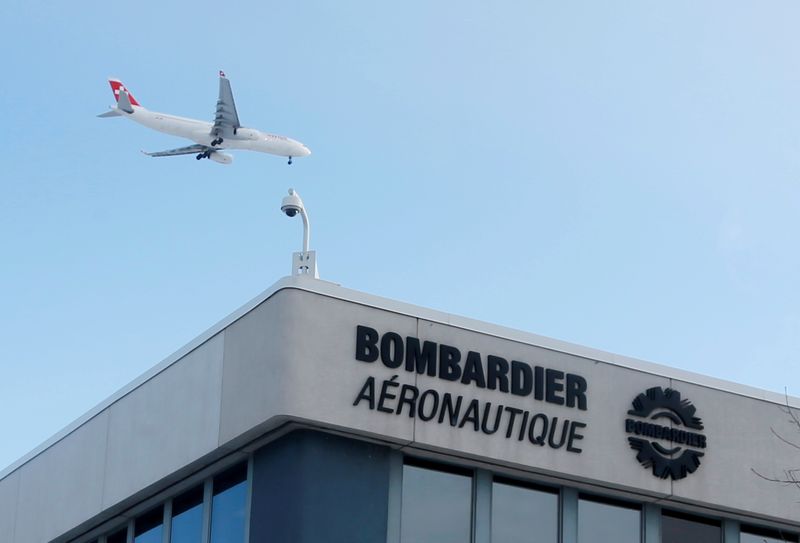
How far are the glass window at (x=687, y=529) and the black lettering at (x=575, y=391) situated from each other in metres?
2.09

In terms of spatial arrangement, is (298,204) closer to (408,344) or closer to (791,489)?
(408,344)

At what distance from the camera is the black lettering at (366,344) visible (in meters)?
16.6

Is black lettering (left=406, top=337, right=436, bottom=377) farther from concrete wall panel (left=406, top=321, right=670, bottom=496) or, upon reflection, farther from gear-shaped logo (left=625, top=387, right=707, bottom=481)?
gear-shaped logo (left=625, top=387, right=707, bottom=481)

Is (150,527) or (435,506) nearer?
(435,506)

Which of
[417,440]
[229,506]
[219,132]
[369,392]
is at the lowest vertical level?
[229,506]

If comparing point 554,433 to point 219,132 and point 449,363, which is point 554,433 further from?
point 219,132

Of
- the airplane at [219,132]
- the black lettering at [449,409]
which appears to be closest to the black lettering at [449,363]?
the black lettering at [449,409]

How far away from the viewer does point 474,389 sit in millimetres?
17109

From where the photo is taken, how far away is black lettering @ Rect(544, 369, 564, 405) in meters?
17.6

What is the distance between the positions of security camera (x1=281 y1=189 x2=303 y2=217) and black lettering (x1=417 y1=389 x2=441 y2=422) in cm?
288

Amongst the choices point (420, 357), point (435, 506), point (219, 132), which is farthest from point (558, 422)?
point (219, 132)

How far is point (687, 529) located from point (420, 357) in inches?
182

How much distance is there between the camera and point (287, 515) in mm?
15984

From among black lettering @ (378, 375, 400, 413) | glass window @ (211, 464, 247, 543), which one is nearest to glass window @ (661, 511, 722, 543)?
black lettering @ (378, 375, 400, 413)
